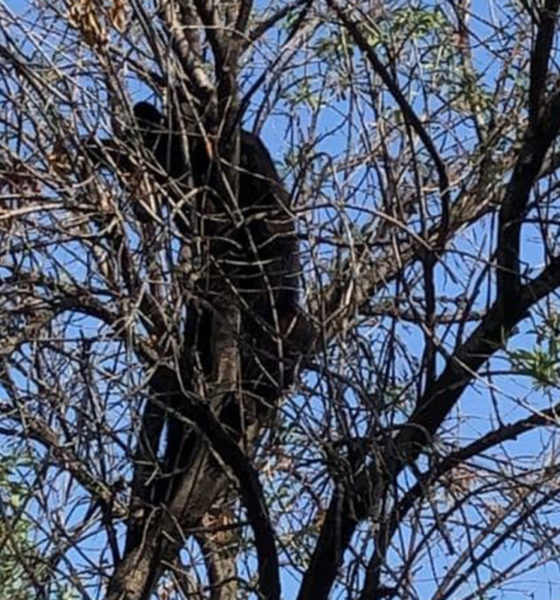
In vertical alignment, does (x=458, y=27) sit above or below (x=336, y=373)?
above

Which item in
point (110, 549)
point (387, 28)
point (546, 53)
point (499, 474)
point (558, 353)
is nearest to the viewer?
point (558, 353)

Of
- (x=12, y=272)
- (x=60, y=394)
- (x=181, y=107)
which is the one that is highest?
(x=181, y=107)

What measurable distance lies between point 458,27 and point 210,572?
6.47 feet

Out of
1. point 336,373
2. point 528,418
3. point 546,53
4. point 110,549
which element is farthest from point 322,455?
point 546,53

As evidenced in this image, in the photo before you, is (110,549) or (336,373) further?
(110,549)

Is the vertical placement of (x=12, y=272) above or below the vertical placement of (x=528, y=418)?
above

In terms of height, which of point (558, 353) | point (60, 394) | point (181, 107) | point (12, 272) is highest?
point (181, 107)

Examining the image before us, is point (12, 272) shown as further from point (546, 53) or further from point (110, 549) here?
point (546, 53)

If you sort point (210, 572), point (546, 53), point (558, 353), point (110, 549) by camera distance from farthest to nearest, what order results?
point (210, 572) → point (110, 549) → point (546, 53) → point (558, 353)

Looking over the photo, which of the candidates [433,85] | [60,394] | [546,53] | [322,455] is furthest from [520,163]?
[60,394]

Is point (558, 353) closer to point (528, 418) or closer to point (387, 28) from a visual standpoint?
point (528, 418)

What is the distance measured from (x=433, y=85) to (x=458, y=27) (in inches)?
7.8

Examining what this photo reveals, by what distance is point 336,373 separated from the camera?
4.03 m

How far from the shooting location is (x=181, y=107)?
4.58m
